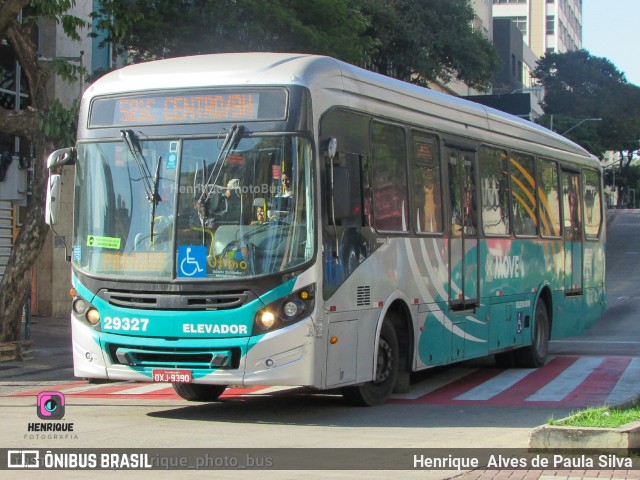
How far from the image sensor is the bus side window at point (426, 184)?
42.1 feet

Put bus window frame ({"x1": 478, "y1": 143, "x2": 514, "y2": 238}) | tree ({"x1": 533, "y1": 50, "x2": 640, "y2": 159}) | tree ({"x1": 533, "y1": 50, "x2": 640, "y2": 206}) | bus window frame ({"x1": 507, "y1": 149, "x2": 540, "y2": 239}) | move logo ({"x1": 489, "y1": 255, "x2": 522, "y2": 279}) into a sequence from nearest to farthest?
bus window frame ({"x1": 478, "y1": 143, "x2": 514, "y2": 238}) → move logo ({"x1": 489, "y1": 255, "x2": 522, "y2": 279}) → bus window frame ({"x1": 507, "y1": 149, "x2": 540, "y2": 239}) → tree ({"x1": 533, "y1": 50, "x2": 640, "y2": 206}) → tree ({"x1": 533, "y1": 50, "x2": 640, "y2": 159})

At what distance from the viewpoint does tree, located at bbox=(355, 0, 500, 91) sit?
42688 millimetres

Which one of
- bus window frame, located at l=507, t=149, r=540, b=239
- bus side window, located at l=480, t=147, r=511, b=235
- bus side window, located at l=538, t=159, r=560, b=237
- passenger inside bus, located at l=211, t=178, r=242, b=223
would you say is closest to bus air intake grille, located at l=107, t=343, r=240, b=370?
passenger inside bus, located at l=211, t=178, r=242, b=223

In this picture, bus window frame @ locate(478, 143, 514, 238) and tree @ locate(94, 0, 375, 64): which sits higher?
tree @ locate(94, 0, 375, 64)

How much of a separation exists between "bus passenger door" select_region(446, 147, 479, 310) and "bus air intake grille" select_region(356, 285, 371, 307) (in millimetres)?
2436

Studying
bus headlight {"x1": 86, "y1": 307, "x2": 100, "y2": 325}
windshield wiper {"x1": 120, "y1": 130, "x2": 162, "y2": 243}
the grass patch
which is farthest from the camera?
bus headlight {"x1": 86, "y1": 307, "x2": 100, "y2": 325}

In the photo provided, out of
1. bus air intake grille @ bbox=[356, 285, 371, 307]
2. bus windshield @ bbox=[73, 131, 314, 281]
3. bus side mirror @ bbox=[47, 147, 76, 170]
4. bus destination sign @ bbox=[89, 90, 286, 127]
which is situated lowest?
bus air intake grille @ bbox=[356, 285, 371, 307]

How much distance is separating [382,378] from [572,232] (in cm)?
800

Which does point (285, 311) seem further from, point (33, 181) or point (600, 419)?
point (33, 181)

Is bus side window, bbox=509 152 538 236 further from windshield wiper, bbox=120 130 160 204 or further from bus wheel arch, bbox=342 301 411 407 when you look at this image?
windshield wiper, bbox=120 130 160 204

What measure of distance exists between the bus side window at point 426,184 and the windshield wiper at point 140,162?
134 inches

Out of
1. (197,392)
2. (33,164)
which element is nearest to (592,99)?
(33,164)

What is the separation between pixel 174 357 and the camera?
10469 millimetres

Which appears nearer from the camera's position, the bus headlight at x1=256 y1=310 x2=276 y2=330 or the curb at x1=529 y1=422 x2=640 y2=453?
the curb at x1=529 y1=422 x2=640 y2=453
